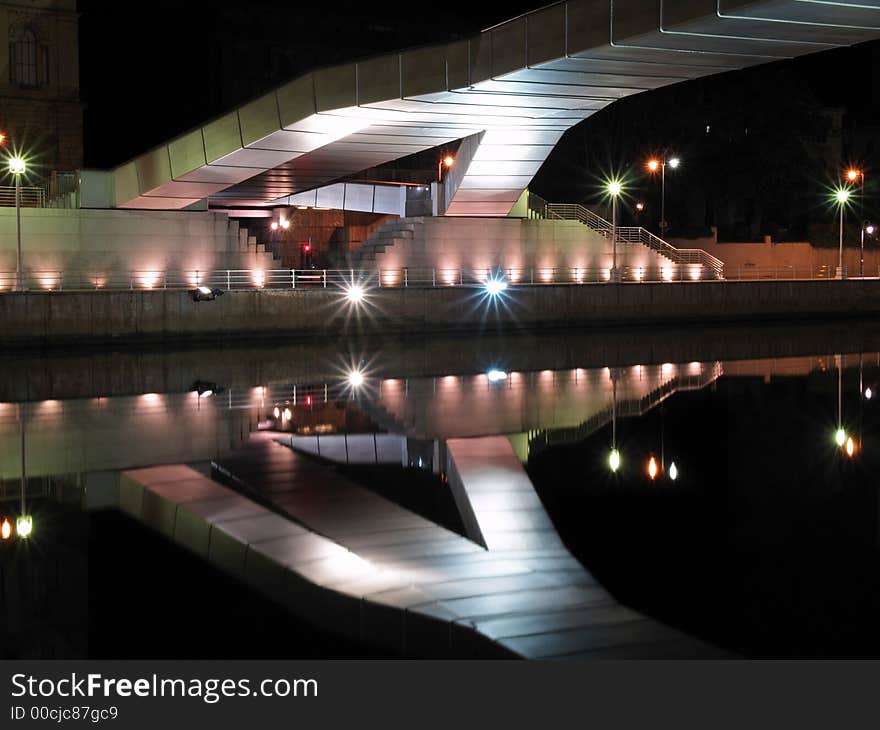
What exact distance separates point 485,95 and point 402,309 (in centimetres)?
1123

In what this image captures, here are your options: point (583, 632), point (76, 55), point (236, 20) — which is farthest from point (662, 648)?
point (236, 20)

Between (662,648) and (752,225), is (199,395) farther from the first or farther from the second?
(752,225)

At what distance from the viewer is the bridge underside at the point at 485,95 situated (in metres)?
19.2

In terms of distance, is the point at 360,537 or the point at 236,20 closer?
the point at 360,537

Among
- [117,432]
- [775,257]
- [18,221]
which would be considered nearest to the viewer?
[117,432]

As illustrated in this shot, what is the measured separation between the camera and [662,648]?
7.38 meters

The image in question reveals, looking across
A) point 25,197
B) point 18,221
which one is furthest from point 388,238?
point 18,221

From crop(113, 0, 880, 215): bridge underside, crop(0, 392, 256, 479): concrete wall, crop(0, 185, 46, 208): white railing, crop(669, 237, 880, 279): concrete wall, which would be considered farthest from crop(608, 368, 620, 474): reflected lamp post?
→ crop(669, 237, 880, 279): concrete wall

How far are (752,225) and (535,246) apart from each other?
80.5 feet

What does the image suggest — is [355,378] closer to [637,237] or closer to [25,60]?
[637,237]

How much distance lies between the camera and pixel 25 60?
171 ft

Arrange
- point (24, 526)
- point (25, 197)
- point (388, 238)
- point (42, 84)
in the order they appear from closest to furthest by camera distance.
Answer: point (24, 526), point (25, 197), point (388, 238), point (42, 84)

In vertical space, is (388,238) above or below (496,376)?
above

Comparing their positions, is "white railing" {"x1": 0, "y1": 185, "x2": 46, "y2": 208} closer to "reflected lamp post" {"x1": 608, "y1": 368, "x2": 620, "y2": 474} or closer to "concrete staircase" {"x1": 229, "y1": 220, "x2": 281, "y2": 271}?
"concrete staircase" {"x1": 229, "y1": 220, "x2": 281, "y2": 271}
